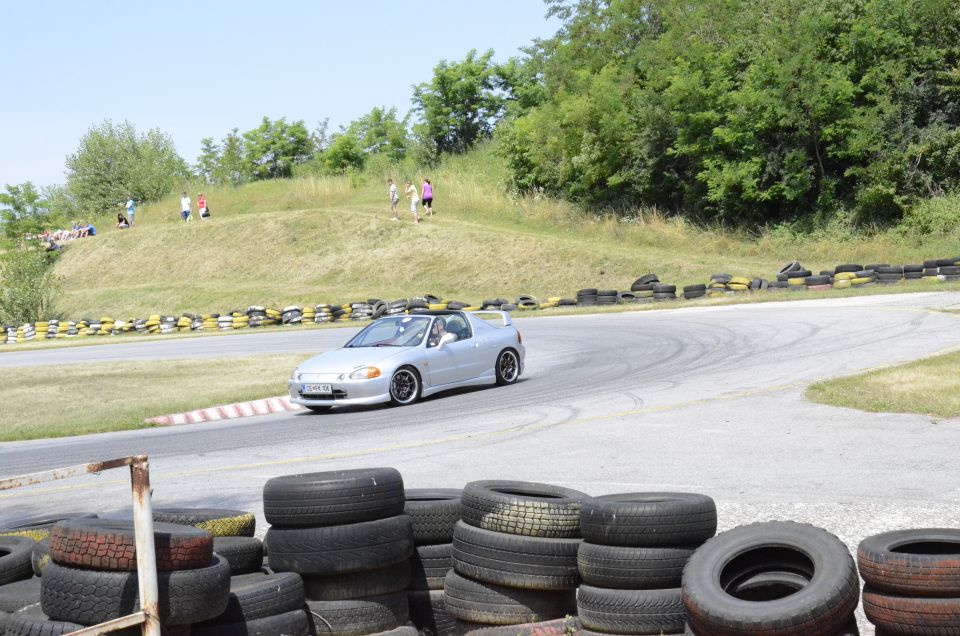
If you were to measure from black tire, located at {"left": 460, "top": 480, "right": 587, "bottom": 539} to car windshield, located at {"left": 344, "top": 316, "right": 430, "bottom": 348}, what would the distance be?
9827 millimetres

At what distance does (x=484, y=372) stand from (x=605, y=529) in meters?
11.1

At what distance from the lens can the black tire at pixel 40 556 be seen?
5.36 m

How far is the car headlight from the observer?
14751 millimetres

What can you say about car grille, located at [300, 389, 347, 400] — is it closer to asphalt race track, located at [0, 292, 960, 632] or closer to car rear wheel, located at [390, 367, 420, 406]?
asphalt race track, located at [0, 292, 960, 632]

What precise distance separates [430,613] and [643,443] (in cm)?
531

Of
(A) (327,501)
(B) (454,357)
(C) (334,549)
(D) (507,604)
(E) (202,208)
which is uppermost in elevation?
(E) (202,208)

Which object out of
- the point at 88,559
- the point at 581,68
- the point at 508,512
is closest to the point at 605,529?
the point at 508,512

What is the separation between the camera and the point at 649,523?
5.36m

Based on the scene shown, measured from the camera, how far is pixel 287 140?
330 ft

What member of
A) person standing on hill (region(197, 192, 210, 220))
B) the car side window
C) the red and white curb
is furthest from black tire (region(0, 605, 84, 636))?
person standing on hill (region(197, 192, 210, 220))

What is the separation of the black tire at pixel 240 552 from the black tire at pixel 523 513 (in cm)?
120

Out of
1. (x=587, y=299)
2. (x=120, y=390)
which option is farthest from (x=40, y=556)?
(x=587, y=299)

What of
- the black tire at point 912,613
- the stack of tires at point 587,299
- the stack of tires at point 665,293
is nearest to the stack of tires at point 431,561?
the black tire at point 912,613

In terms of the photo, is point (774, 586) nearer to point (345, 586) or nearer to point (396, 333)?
point (345, 586)
